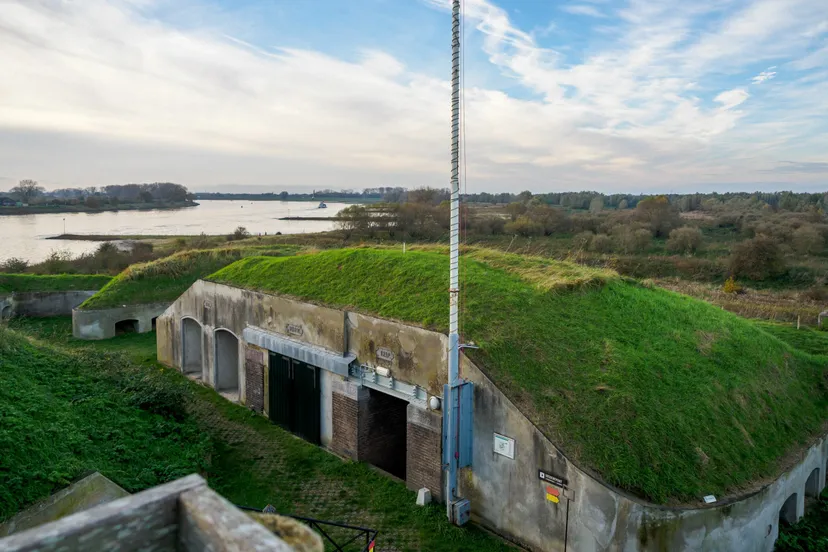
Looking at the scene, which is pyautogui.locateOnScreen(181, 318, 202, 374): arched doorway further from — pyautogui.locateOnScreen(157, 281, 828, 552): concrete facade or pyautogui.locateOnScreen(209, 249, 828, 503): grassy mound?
pyautogui.locateOnScreen(157, 281, 828, 552): concrete facade

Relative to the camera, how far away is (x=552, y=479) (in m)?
8.82

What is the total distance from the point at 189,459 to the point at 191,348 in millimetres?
8196

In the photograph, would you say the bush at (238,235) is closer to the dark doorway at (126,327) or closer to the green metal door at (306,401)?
the dark doorway at (126,327)

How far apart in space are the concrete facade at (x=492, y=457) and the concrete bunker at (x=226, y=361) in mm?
1484

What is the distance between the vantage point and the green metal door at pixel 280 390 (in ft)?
46.0

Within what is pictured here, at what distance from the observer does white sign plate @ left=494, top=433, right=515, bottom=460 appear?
30.7 feet

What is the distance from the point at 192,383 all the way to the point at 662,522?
14345 millimetres

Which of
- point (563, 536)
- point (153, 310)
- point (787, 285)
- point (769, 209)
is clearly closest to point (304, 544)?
point (563, 536)

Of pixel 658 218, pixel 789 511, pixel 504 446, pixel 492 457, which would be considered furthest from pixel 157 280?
pixel 658 218

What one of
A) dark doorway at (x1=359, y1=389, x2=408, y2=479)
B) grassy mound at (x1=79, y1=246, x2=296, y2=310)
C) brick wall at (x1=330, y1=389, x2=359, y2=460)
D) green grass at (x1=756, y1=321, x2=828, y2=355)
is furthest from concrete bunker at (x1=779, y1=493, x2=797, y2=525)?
grassy mound at (x1=79, y1=246, x2=296, y2=310)

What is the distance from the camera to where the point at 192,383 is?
58.5 ft

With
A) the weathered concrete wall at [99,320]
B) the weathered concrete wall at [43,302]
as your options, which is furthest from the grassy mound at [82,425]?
the weathered concrete wall at [43,302]

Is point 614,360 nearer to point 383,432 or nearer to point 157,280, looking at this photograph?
point 383,432

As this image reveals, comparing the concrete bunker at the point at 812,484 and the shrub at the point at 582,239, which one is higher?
the shrub at the point at 582,239
